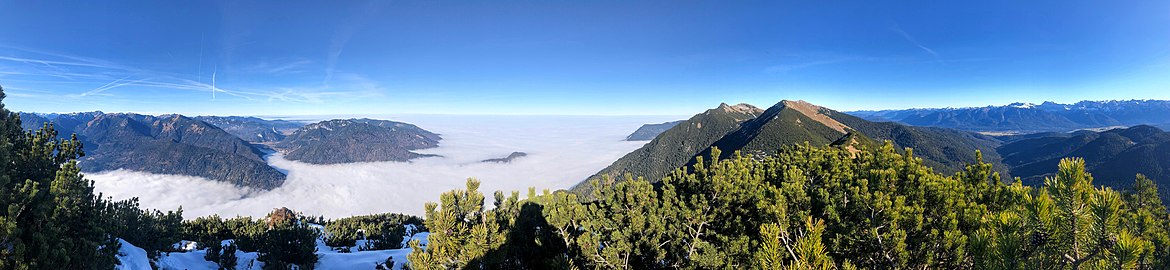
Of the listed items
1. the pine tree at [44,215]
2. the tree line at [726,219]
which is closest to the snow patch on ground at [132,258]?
the tree line at [726,219]

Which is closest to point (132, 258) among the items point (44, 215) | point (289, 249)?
point (289, 249)

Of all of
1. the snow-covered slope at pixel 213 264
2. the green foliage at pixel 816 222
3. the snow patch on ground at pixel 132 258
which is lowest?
the snow-covered slope at pixel 213 264

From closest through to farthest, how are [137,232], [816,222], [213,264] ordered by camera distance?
1. [816,222]
2. [213,264]
3. [137,232]

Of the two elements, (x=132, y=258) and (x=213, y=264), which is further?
(x=213, y=264)

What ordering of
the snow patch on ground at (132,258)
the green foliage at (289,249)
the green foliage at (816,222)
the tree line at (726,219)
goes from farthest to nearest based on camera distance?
the green foliage at (289,249) → the snow patch on ground at (132,258) → the tree line at (726,219) → the green foliage at (816,222)

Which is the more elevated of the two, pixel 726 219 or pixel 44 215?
pixel 44 215

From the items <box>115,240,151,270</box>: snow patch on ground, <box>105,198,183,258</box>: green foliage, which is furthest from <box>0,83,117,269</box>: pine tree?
<box>105,198,183,258</box>: green foliage

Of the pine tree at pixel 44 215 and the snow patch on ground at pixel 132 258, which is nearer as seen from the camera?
the pine tree at pixel 44 215

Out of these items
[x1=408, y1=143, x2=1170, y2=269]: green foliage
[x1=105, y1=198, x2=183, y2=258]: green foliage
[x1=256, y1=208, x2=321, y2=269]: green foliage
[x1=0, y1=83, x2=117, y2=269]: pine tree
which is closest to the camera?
[x1=408, y1=143, x2=1170, y2=269]: green foliage

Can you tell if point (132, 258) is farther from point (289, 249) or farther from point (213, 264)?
point (289, 249)

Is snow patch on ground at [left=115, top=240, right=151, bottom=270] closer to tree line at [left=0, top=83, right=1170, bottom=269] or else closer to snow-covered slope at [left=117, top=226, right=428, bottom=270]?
snow-covered slope at [left=117, top=226, right=428, bottom=270]

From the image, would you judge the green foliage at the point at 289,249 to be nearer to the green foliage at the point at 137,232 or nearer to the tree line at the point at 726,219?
the green foliage at the point at 137,232

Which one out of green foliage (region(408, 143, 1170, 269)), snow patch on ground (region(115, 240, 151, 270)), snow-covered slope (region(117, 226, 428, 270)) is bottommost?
snow-covered slope (region(117, 226, 428, 270))

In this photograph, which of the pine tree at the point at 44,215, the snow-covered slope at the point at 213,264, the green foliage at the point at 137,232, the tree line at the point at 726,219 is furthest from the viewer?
the green foliage at the point at 137,232
